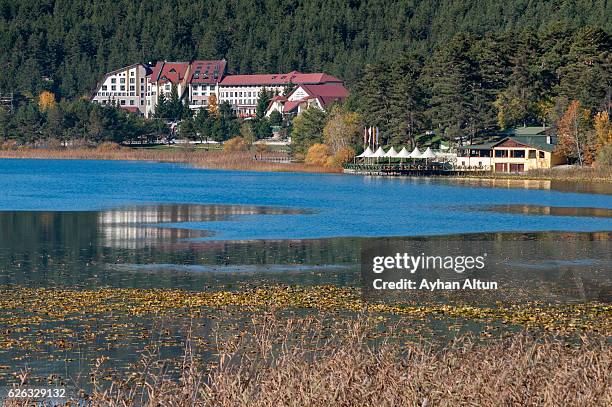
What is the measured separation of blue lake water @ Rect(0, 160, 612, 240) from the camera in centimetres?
5184

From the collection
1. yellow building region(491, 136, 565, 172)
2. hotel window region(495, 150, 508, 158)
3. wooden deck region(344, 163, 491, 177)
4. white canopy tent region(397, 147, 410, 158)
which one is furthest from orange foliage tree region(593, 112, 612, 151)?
white canopy tent region(397, 147, 410, 158)

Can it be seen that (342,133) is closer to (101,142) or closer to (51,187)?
(51,187)

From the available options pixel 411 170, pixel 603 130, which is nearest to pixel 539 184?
pixel 603 130

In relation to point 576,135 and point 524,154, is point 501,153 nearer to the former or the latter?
point 524,154

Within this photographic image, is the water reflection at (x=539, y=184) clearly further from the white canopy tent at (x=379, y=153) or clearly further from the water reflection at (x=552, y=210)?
the white canopy tent at (x=379, y=153)

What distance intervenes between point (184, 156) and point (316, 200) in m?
92.7

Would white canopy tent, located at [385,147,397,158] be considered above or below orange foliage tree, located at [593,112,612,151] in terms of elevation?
below

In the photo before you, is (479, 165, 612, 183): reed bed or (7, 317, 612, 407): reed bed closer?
(7, 317, 612, 407): reed bed

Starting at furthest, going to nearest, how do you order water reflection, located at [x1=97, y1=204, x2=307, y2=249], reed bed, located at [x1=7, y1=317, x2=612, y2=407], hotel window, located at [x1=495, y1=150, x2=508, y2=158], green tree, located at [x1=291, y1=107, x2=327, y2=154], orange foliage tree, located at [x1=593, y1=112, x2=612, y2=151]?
green tree, located at [x1=291, y1=107, x2=327, y2=154] → hotel window, located at [x1=495, y1=150, x2=508, y2=158] → orange foliage tree, located at [x1=593, y1=112, x2=612, y2=151] → water reflection, located at [x1=97, y1=204, x2=307, y2=249] → reed bed, located at [x1=7, y1=317, x2=612, y2=407]

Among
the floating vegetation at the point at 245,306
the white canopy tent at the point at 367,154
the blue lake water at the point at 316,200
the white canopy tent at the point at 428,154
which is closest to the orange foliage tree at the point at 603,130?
the blue lake water at the point at 316,200

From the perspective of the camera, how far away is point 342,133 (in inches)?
4870

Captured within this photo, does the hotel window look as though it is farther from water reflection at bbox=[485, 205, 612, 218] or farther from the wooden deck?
water reflection at bbox=[485, 205, 612, 218]

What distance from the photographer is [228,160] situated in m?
139

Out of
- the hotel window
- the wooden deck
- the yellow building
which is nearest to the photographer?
the yellow building
